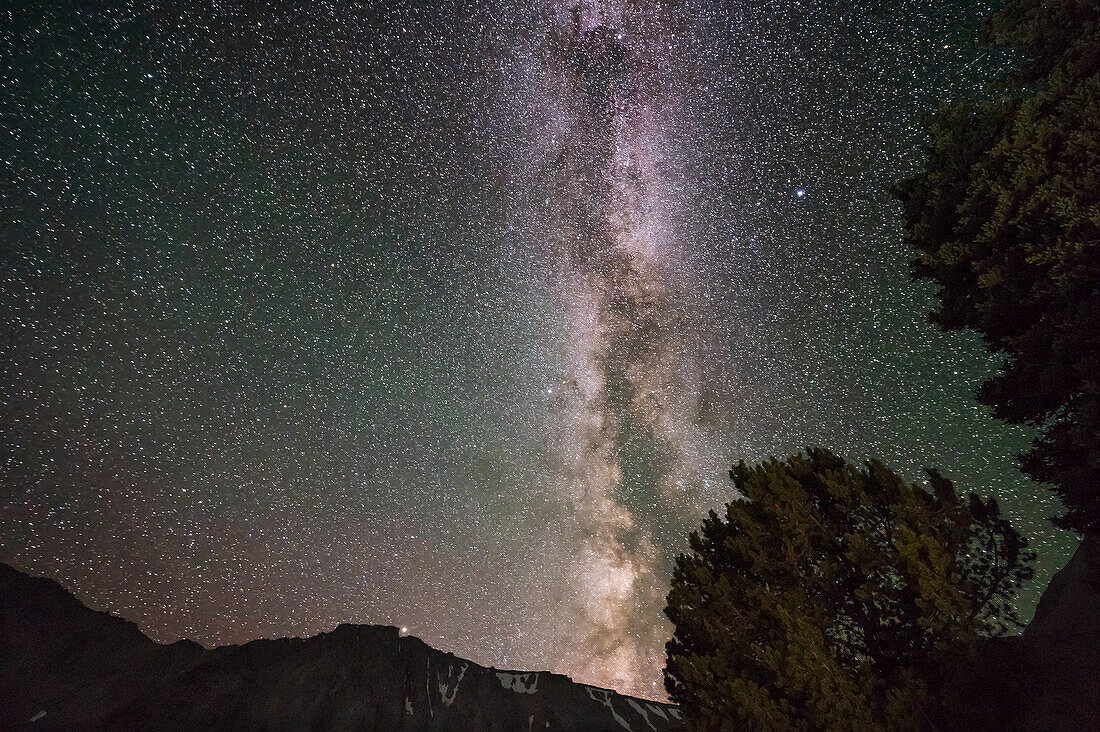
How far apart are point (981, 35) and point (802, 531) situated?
400 inches

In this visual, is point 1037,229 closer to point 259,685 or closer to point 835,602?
point 835,602

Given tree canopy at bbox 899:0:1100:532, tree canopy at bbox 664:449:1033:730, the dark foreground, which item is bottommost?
tree canopy at bbox 664:449:1033:730

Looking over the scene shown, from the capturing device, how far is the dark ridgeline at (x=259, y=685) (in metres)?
80.4

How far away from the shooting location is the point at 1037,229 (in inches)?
260

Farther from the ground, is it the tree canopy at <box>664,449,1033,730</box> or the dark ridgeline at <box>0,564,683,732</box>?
the dark ridgeline at <box>0,564,683,732</box>

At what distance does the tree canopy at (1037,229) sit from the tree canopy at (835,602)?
2.33 meters

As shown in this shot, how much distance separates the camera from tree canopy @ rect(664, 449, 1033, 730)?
7.88m

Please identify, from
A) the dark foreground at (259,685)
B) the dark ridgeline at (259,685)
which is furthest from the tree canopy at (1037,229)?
the dark foreground at (259,685)

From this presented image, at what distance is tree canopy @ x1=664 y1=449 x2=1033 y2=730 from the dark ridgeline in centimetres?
8574

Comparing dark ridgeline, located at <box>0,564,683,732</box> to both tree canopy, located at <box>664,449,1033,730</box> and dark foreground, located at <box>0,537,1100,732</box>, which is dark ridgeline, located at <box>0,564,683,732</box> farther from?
tree canopy, located at <box>664,449,1033,730</box>

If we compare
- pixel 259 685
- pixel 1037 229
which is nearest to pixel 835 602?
pixel 1037 229

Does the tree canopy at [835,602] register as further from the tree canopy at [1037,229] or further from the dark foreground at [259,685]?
the dark foreground at [259,685]

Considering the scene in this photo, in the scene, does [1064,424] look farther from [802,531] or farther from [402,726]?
[402,726]

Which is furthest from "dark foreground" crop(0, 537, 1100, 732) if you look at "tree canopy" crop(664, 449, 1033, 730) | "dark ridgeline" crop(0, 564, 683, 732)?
"tree canopy" crop(664, 449, 1033, 730)
